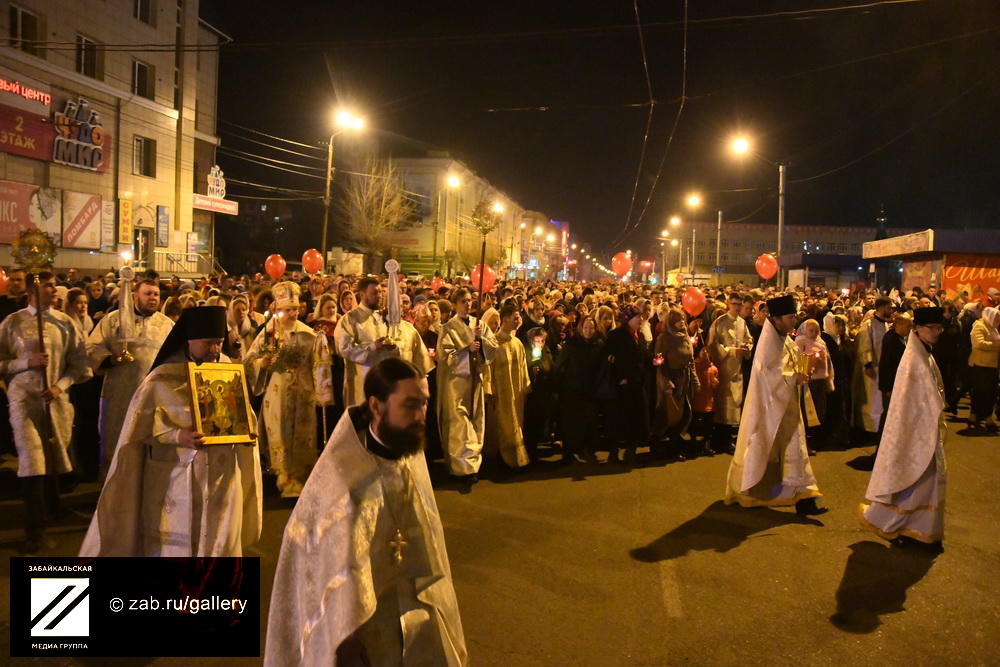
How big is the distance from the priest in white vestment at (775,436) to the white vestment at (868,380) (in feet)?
13.7

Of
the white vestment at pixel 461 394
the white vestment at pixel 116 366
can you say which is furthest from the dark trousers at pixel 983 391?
the white vestment at pixel 116 366

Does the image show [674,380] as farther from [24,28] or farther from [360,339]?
[24,28]

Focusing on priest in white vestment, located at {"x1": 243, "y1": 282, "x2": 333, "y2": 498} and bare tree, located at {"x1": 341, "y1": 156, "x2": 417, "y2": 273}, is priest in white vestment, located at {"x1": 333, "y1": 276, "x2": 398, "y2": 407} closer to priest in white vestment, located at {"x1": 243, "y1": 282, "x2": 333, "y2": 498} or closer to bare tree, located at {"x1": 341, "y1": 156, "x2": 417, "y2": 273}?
priest in white vestment, located at {"x1": 243, "y1": 282, "x2": 333, "y2": 498}

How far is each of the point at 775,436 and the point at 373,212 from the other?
4355cm

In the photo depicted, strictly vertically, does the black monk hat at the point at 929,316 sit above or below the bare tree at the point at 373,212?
below

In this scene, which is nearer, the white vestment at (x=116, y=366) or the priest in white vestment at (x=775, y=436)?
the white vestment at (x=116, y=366)

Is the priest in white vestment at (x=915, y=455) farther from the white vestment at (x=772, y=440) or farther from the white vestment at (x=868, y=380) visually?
the white vestment at (x=868, y=380)

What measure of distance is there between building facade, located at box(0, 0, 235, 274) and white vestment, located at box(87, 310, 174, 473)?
1603cm

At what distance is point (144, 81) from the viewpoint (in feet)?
100

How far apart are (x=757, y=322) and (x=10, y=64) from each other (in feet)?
77.8

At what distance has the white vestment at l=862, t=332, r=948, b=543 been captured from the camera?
20.4 ft

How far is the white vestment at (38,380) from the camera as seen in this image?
6191mm

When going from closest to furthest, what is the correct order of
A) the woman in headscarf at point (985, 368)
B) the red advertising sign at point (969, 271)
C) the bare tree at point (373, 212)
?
1. the woman in headscarf at point (985, 368)
2. the red advertising sign at point (969, 271)
3. the bare tree at point (373, 212)

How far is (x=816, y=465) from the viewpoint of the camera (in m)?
9.51
